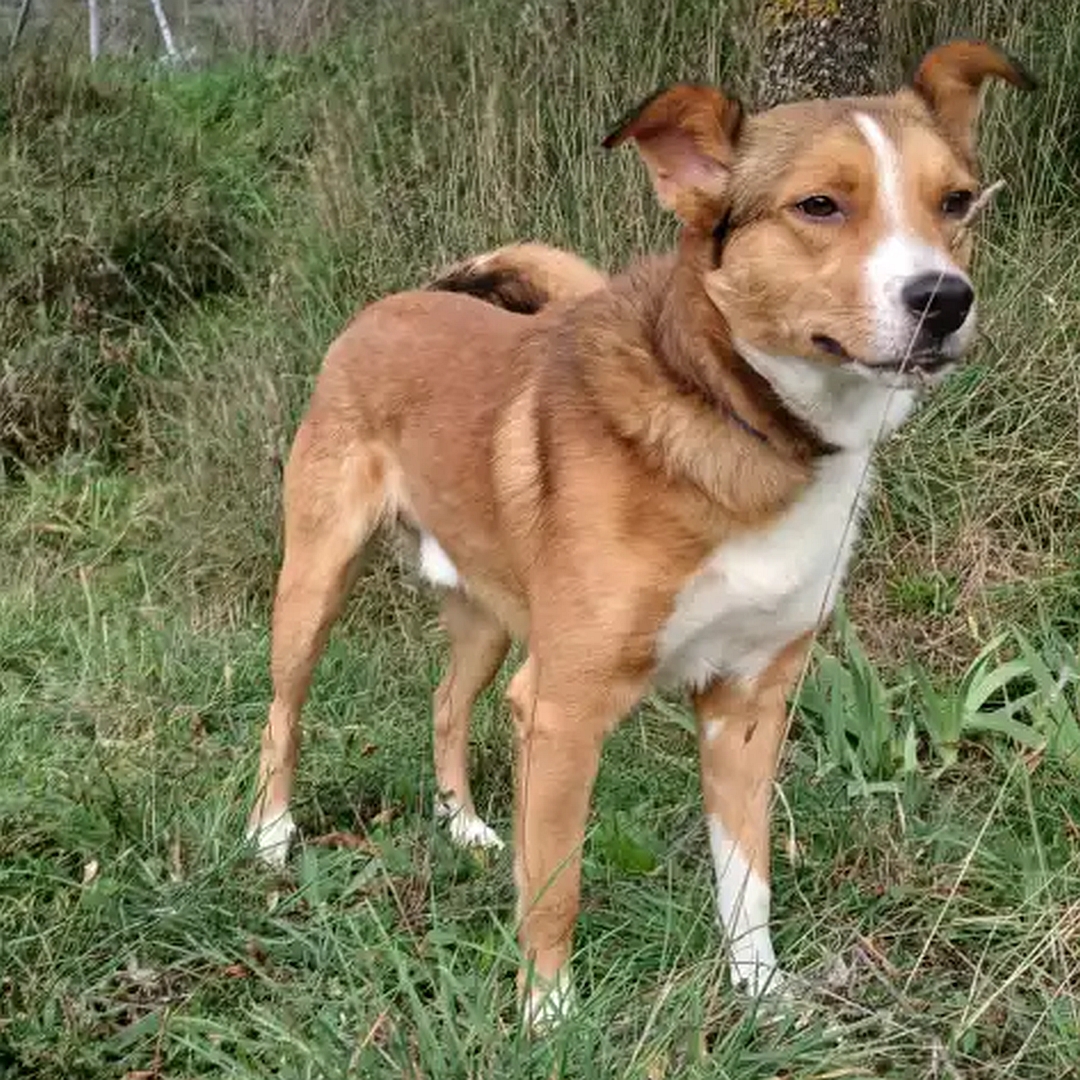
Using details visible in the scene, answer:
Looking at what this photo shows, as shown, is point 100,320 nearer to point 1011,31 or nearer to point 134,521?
point 134,521

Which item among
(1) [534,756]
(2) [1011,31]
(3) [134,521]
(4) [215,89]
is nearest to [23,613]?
(3) [134,521]

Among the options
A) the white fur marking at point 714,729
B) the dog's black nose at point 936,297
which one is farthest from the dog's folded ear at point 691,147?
the white fur marking at point 714,729

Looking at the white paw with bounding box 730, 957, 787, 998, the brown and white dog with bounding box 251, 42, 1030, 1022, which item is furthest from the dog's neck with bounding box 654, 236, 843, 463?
the white paw with bounding box 730, 957, 787, 998

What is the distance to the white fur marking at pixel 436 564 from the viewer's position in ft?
11.4

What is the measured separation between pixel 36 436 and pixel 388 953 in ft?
14.8

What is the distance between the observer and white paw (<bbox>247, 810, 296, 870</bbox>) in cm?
314

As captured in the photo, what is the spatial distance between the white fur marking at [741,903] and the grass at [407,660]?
0.05 meters

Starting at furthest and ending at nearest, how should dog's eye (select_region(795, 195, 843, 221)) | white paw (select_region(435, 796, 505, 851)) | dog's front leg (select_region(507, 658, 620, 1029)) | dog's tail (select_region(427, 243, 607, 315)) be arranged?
dog's tail (select_region(427, 243, 607, 315))
white paw (select_region(435, 796, 505, 851))
dog's front leg (select_region(507, 658, 620, 1029))
dog's eye (select_region(795, 195, 843, 221))

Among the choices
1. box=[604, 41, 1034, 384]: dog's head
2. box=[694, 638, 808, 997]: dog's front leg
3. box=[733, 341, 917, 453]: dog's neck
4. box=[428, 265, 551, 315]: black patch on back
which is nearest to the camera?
box=[604, 41, 1034, 384]: dog's head

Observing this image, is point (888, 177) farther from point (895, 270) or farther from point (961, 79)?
point (961, 79)

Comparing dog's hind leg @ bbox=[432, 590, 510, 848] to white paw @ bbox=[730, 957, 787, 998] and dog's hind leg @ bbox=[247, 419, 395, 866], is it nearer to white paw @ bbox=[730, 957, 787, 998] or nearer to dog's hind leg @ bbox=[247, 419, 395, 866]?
dog's hind leg @ bbox=[247, 419, 395, 866]

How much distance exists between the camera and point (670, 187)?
105 inches

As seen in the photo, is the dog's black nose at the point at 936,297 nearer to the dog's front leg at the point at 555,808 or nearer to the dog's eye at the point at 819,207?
the dog's eye at the point at 819,207

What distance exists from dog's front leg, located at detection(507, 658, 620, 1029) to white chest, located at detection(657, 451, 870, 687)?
19 centimetres
